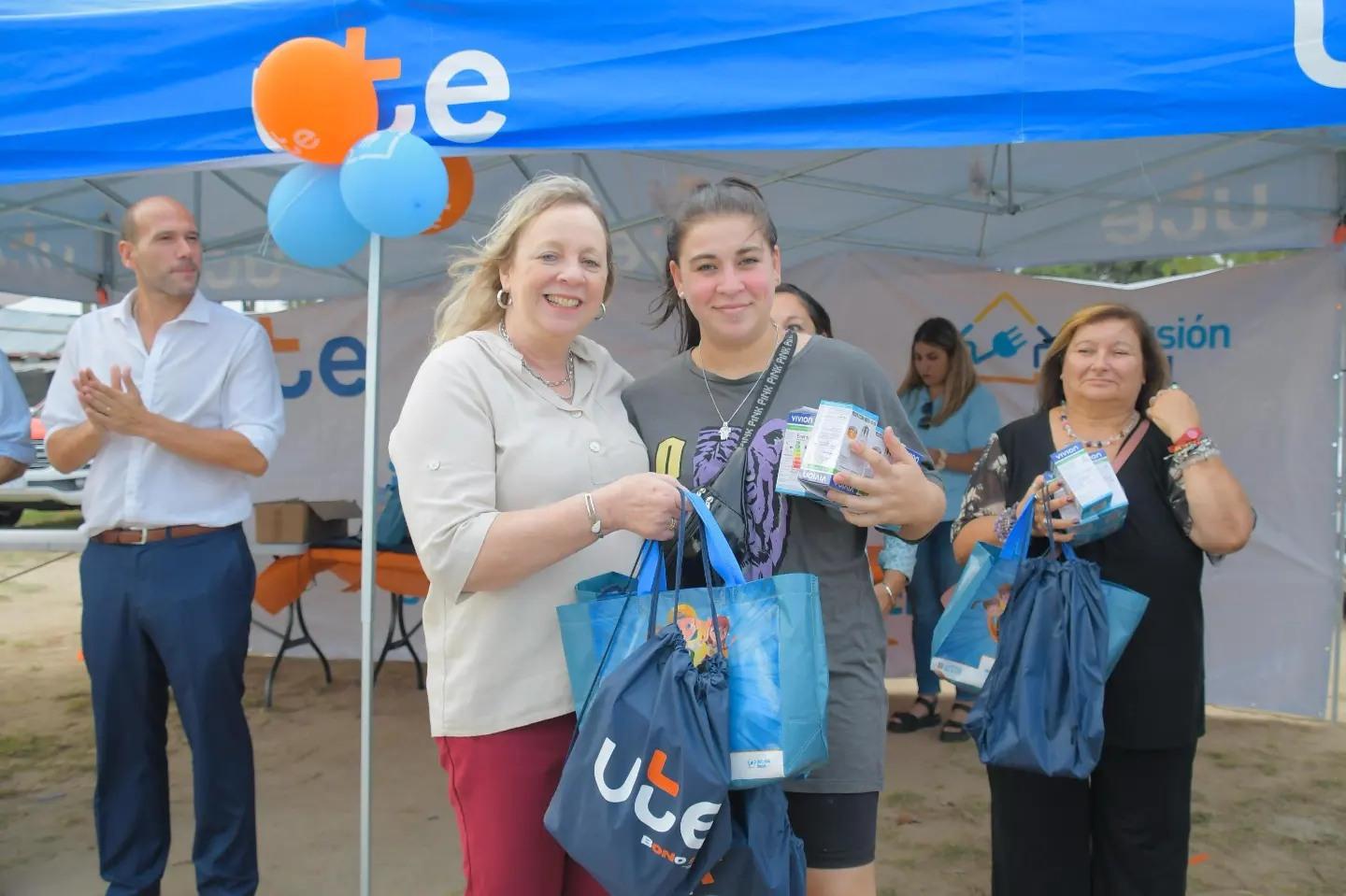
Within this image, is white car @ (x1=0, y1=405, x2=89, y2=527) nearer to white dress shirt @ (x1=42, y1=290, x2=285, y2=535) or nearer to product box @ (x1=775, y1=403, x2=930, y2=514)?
white dress shirt @ (x1=42, y1=290, x2=285, y2=535)

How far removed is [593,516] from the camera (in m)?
1.60

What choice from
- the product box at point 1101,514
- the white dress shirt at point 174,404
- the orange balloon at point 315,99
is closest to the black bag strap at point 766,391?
the product box at point 1101,514

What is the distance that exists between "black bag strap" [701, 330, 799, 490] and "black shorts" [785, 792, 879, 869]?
21.1 inches

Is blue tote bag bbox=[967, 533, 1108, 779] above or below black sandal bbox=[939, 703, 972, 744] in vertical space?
above

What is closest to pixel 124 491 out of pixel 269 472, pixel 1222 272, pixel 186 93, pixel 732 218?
pixel 186 93

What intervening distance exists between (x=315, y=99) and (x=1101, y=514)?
195cm

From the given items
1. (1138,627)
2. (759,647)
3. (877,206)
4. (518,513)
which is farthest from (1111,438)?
(877,206)

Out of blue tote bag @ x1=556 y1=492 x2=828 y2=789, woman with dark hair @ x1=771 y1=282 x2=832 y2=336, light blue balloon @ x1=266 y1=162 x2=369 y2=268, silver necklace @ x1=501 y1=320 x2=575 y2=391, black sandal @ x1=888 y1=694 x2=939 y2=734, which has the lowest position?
black sandal @ x1=888 y1=694 x2=939 y2=734

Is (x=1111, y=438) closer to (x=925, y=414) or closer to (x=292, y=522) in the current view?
(x=925, y=414)

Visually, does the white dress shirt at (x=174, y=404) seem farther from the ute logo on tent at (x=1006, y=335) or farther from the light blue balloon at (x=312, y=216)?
the ute logo on tent at (x=1006, y=335)

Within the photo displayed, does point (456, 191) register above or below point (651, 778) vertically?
above

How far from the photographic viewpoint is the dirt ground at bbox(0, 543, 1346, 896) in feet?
11.3

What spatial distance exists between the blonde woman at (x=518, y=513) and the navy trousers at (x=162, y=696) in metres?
1.34

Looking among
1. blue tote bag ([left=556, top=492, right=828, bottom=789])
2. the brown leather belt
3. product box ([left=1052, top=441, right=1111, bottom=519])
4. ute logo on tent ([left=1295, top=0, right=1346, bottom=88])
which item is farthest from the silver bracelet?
the brown leather belt
